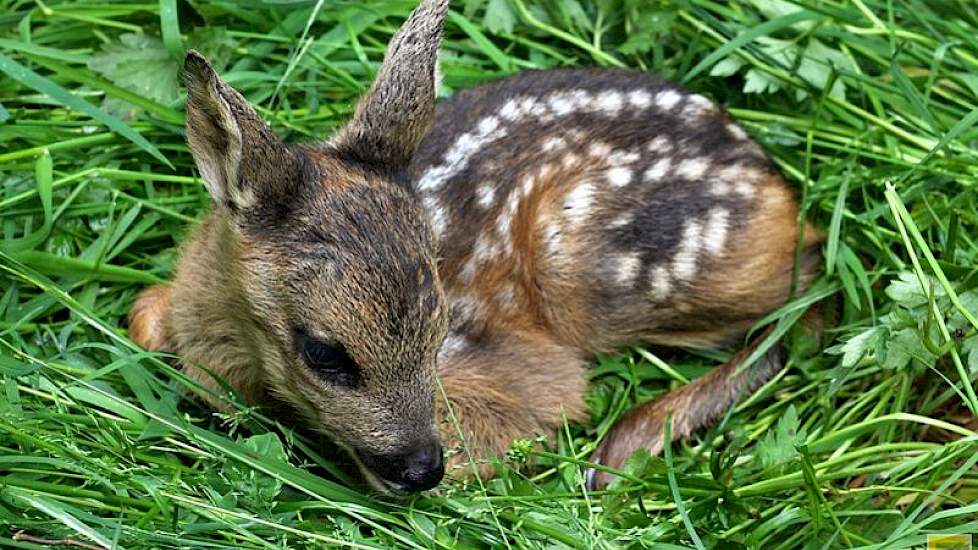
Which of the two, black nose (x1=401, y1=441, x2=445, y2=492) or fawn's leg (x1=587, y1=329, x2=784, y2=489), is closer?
black nose (x1=401, y1=441, x2=445, y2=492)

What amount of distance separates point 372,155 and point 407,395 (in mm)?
724

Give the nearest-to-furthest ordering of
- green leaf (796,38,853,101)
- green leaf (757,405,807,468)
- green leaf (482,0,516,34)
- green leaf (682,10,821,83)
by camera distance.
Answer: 1. green leaf (757,405,807,468)
2. green leaf (682,10,821,83)
3. green leaf (796,38,853,101)
4. green leaf (482,0,516,34)

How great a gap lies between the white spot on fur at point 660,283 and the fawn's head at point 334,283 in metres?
1.03

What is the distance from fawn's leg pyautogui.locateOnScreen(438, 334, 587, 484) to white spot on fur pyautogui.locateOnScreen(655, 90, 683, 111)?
898 millimetres

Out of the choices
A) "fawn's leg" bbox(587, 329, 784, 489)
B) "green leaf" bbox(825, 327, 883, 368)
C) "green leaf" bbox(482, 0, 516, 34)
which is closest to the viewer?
"green leaf" bbox(825, 327, 883, 368)

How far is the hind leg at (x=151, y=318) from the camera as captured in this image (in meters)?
4.36

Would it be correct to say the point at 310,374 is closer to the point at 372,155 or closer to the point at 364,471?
the point at 364,471

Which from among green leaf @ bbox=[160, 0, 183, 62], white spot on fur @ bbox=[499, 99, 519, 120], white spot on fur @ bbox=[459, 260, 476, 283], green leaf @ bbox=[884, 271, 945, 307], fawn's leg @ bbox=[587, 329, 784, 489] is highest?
green leaf @ bbox=[160, 0, 183, 62]

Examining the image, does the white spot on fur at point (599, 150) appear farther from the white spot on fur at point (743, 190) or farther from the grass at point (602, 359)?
the grass at point (602, 359)

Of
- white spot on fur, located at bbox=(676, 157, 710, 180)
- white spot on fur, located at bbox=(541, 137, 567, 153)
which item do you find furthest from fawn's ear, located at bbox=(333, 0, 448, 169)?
white spot on fur, located at bbox=(676, 157, 710, 180)

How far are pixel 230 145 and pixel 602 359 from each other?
170 centimetres

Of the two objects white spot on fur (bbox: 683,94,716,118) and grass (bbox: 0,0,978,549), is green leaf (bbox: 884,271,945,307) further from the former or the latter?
white spot on fur (bbox: 683,94,716,118)

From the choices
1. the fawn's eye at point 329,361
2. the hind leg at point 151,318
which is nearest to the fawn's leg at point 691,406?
the fawn's eye at point 329,361

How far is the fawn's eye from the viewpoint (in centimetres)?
361
